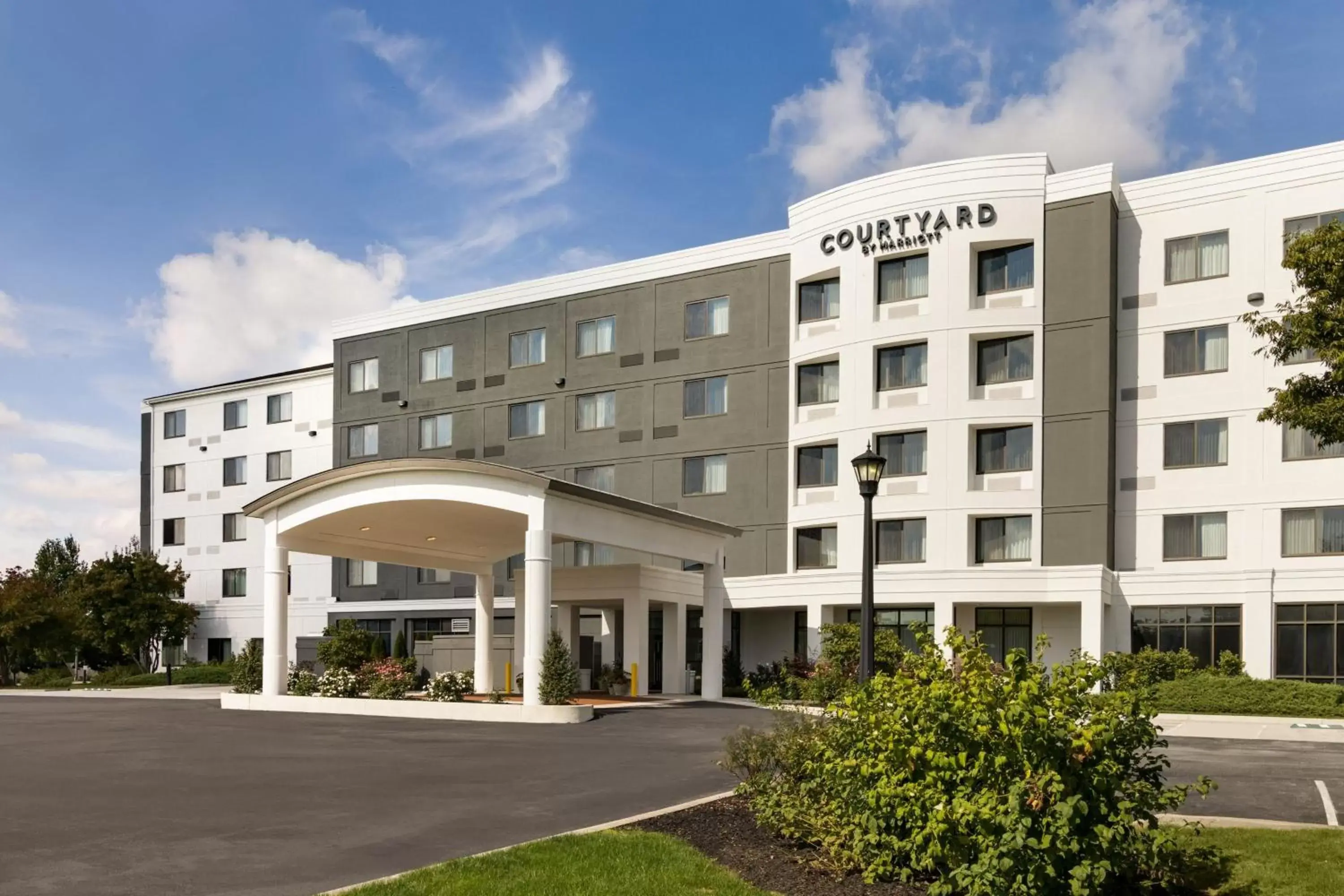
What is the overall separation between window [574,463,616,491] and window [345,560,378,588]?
1208 cm

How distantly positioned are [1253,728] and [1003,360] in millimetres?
16002

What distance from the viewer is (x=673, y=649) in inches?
1559

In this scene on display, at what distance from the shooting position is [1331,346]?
17484 mm

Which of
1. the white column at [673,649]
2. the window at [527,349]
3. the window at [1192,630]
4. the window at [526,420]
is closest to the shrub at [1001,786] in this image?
the white column at [673,649]

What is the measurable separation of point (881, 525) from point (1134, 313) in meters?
10.7

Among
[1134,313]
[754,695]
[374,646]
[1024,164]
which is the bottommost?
[374,646]

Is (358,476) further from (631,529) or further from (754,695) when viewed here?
(754,695)

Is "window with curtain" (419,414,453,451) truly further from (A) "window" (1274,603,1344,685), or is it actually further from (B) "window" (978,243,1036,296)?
(A) "window" (1274,603,1344,685)

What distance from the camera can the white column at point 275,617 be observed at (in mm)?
33375

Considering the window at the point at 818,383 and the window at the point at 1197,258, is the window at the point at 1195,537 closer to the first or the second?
the window at the point at 1197,258

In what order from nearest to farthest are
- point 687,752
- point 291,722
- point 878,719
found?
point 878,719
point 687,752
point 291,722

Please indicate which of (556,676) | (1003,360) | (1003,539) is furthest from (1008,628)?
(556,676)

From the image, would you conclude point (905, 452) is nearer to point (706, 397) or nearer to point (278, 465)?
point (706, 397)

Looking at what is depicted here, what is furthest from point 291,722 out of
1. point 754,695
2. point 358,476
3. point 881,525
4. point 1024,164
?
point 1024,164
